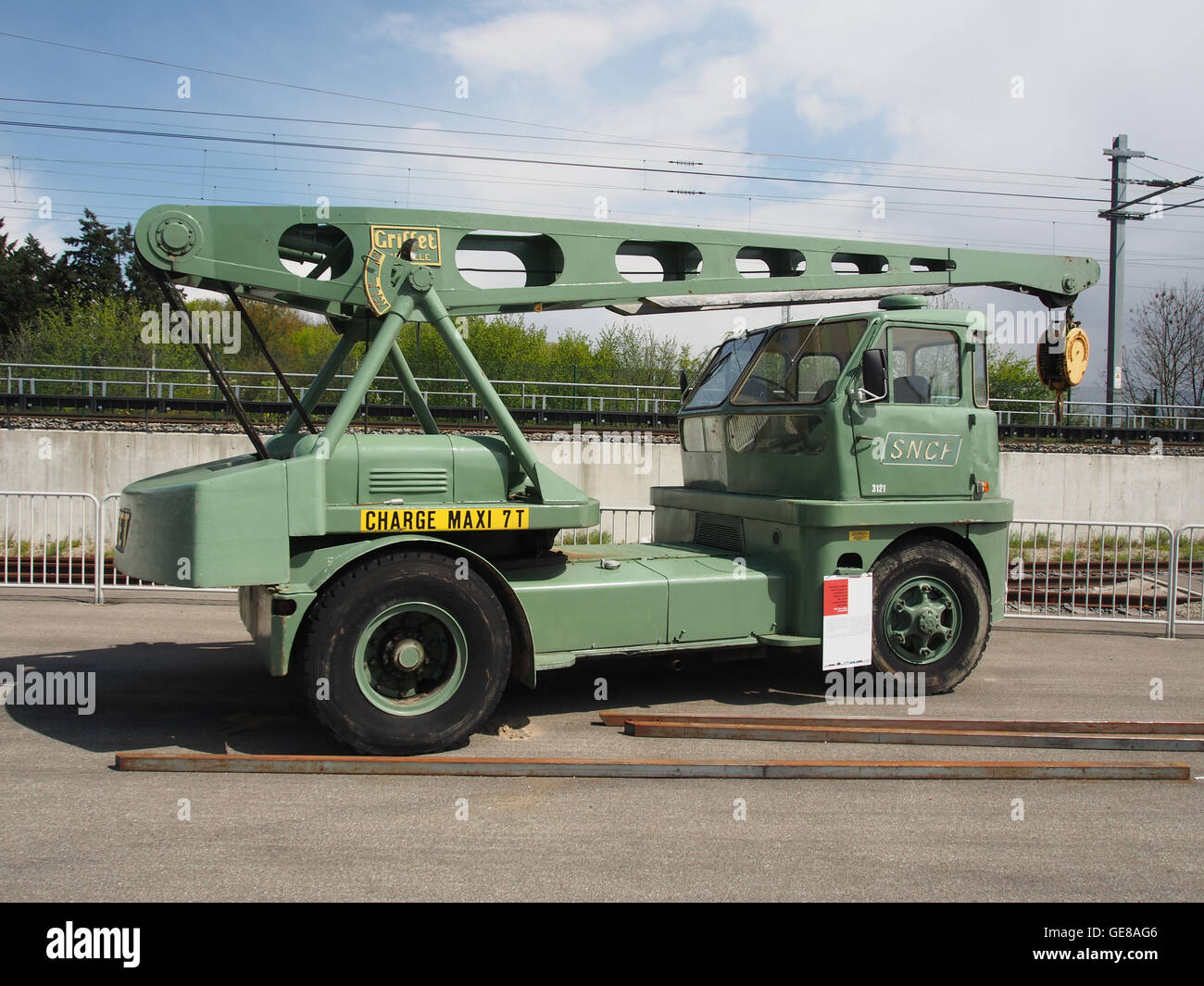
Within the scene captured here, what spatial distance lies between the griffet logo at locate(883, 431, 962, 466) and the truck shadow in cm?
194

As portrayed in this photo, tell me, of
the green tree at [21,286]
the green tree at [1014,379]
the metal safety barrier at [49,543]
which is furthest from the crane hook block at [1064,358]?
the green tree at [21,286]

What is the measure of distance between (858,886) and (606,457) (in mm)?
16719

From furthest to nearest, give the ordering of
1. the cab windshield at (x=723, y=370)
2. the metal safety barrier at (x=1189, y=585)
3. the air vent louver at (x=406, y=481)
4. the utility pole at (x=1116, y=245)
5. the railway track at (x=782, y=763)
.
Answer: the utility pole at (x=1116, y=245) → the metal safety barrier at (x=1189, y=585) → the cab windshield at (x=723, y=370) → the air vent louver at (x=406, y=481) → the railway track at (x=782, y=763)

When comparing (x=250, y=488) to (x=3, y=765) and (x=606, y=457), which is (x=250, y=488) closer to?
(x=3, y=765)

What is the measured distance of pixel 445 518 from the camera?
206 inches

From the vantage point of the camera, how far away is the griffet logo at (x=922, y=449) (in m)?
6.57

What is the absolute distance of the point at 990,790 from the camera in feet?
16.1

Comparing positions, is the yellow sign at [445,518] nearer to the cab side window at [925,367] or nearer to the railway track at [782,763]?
the railway track at [782,763]

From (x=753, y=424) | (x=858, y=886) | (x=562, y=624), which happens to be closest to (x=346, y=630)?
(x=562, y=624)

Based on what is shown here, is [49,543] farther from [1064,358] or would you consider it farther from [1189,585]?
[1189,585]

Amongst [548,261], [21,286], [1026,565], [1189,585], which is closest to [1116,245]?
[1026,565]

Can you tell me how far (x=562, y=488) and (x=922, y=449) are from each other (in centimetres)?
289

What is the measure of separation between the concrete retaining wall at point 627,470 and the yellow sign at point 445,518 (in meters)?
12.8
